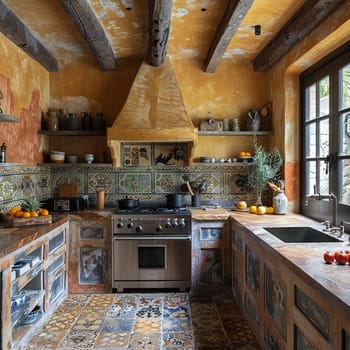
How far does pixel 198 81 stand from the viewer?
4.18 meters

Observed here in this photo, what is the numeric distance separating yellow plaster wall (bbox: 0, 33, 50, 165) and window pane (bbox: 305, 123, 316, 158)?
3041 mm

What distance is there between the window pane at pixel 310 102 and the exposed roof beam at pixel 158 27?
1.60 metres

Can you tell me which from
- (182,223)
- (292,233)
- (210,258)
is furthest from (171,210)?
(292,233)

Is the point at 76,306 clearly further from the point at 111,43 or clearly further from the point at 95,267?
the point at 111,43

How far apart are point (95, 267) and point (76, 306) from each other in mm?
447

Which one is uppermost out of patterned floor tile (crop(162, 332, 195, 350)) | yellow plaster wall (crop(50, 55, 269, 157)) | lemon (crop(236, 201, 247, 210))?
yellow plaster wall (crop(50, 55, 269, 157))

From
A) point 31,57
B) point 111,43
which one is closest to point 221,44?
point 111,43

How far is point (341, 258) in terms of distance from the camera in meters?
1.73

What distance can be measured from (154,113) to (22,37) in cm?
151

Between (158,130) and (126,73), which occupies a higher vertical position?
(126,73)

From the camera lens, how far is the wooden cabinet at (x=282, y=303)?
1.39 metres

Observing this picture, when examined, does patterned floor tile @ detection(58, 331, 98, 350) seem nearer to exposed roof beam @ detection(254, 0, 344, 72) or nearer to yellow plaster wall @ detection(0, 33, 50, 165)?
yellow plaster wall @ detection(0, 33, 50, 165)

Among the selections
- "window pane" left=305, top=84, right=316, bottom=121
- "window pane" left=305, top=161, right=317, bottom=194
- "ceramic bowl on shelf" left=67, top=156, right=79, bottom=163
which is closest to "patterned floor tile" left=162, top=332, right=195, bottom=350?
"window pane" left=305, top=161, right=317, bottom=194

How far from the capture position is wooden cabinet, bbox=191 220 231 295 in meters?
3.56
